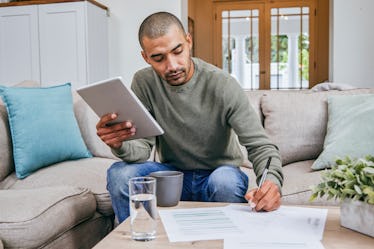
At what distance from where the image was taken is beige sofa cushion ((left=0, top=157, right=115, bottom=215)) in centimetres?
172

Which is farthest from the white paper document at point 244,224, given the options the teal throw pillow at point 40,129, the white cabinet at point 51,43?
the white cabinet at point 51,43

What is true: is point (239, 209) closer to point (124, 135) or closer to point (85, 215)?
point (124, 135)

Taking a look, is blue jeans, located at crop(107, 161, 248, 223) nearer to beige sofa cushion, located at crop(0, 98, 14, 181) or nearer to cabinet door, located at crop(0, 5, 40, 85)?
beige sofa cushion, located at crop(0, 98, 14, 181)

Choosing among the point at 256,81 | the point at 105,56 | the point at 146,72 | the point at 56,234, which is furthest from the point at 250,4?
the point at 56,234

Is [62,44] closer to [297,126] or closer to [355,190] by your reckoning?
[297,126]

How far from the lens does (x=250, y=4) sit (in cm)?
673

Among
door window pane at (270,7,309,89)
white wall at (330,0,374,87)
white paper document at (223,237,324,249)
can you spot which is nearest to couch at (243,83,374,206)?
white paper document at (223,237,324,249)

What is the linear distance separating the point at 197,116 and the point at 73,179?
595mm

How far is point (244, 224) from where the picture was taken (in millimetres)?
1035

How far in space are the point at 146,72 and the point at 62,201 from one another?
0.55m

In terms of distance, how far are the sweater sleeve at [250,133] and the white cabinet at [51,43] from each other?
123 inches

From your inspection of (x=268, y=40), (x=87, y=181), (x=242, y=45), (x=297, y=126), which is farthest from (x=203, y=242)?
(x=242, y=45)

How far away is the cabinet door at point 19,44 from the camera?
4.51 metres

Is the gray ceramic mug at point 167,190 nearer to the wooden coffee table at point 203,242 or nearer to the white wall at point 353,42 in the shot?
the wooden coffee table at point 203,242
